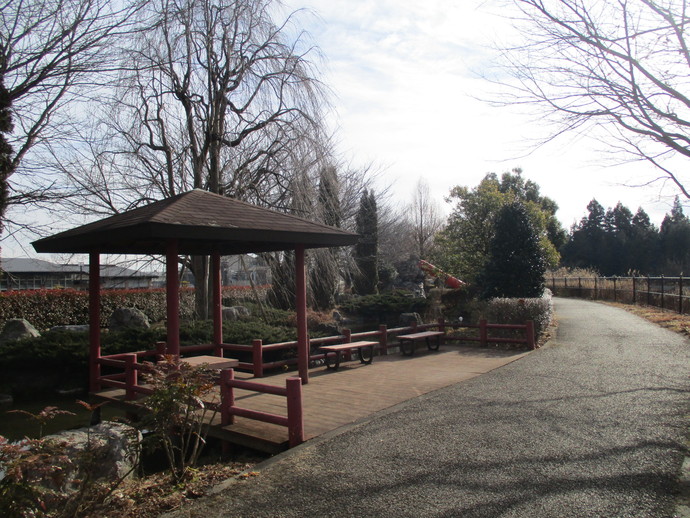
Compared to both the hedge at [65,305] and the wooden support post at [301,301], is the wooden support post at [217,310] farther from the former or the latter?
the hedge at [65,305]

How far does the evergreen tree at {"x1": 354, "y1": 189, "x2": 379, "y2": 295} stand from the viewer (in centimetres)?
2753

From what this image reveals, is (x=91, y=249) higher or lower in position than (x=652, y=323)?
higher

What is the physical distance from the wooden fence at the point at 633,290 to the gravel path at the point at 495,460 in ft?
39.9

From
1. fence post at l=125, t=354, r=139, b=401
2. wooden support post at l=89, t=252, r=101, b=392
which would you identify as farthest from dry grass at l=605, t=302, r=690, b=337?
wooden support post at l=89, t=252, r=101, b=392

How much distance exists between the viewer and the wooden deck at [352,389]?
615 cm

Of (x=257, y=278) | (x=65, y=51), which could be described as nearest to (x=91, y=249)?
(x=65, y=51)

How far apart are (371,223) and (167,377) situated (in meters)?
23.5

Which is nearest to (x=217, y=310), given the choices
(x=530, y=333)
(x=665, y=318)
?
(x=530, y=333)

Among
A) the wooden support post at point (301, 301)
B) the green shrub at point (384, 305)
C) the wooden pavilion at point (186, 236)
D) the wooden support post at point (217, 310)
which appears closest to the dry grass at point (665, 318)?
the green shrub at point (384, 305)

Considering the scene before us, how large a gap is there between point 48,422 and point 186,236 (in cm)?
386

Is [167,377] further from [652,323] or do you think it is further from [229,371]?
[652,323]

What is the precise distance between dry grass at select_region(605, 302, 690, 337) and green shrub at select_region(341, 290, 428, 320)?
7466 mm

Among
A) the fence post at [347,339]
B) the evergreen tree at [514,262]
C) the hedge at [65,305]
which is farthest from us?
Answer: the evergreen tree at [514,262]

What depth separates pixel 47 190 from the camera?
36.7 feet
